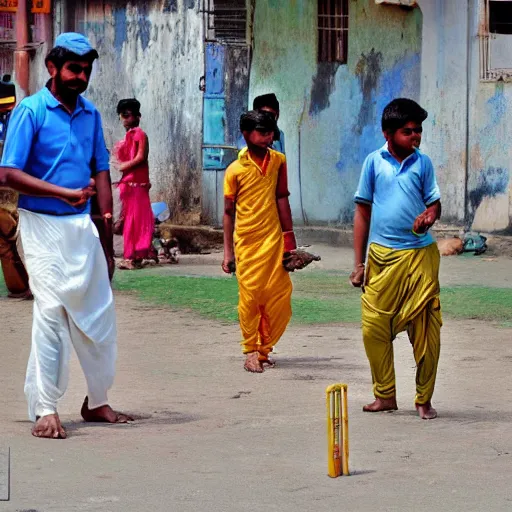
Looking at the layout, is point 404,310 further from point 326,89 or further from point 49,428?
point 326,89

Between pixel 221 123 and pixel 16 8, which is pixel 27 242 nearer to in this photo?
pixel 221 123

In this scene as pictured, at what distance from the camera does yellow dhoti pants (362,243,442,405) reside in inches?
289

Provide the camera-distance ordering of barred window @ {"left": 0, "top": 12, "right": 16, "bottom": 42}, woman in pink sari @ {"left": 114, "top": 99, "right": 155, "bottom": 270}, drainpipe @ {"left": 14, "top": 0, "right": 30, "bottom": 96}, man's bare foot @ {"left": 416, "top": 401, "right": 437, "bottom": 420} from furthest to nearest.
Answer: barred window @ {"left": 0, "top": 12, "right": 16, "bottom": 42}, drainpipe @ {"left": 14, "top": 0, "right": 30, "bottom": 96}, woman in pink sari @ {"left": 114, "top": 99, "right": 155, "bottom": 270}, man's bare foot @ {"left": 416, "top": 401, "right": 437, "bottom": 420}

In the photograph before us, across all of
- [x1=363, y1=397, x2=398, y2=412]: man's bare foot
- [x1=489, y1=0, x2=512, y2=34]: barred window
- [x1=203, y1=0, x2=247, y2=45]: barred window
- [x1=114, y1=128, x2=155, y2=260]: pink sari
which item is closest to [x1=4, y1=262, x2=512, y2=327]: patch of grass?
[x1=114, y1=128, x2=155, y2=260]: pink sari

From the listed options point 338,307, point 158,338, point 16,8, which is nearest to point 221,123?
point 16,8

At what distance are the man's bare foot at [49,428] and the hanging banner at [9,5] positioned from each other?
13.5m

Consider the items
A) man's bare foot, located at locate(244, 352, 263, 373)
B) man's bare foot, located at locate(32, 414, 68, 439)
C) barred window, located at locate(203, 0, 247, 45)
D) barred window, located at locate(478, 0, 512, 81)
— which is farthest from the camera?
barred window, located at locate(203, 0, 247, 45)

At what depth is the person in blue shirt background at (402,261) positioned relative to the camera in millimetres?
7340

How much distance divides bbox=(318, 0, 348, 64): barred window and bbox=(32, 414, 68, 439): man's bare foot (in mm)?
12591

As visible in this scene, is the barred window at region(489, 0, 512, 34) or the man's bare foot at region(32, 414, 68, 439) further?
the barred window at region(489, 0, 512, 34)

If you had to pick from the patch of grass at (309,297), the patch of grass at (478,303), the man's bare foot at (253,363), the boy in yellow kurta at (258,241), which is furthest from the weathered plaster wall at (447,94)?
the man's bare foot at (253,363)

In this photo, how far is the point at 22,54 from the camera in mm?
19625

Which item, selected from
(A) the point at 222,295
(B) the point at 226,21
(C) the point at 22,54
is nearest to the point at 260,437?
(A) the point at 222,295

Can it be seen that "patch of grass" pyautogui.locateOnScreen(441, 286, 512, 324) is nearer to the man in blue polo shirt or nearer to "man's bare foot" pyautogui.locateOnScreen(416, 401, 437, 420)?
"man's bare foot" pyautogui.locateOnScreen(416, 401, 437, 420)
